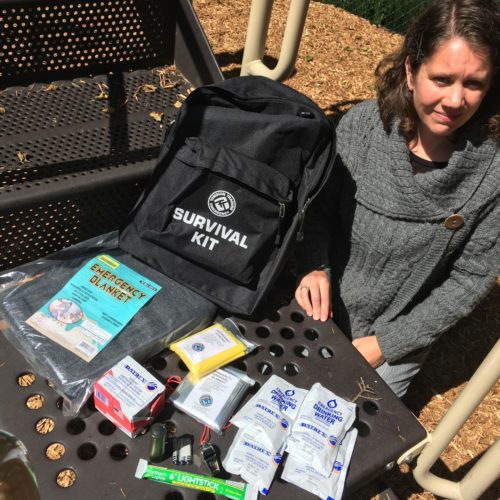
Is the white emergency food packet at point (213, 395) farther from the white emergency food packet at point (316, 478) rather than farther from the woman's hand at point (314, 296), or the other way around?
the woman's hand at point (314, 296)

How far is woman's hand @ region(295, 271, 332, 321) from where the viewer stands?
1.53 meters

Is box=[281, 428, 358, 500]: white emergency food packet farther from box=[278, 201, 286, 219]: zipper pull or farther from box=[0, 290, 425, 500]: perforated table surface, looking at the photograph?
box=[278, 201, 286, 219]: zipper pull

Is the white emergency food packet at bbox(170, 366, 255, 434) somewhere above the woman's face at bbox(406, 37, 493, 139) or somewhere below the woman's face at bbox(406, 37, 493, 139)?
below

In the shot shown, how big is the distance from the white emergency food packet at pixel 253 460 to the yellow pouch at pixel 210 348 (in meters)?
0.18

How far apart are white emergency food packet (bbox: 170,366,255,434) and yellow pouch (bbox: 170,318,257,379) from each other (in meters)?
0.02

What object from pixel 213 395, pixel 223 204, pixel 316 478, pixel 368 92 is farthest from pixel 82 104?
pixel 368 92

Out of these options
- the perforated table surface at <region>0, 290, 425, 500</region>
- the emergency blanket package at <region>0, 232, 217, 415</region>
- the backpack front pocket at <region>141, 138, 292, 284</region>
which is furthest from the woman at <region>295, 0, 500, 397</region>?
the emergency blanket package at <region>0, 232, 217, 415</region>

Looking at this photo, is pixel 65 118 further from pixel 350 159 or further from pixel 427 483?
pixel 427 483

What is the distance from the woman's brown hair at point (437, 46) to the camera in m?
1.43

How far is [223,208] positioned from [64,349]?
52 centimetres

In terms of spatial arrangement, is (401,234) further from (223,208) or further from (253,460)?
(253,460)

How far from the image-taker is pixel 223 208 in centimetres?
141

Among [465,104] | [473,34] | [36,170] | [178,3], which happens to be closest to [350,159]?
[465,104]

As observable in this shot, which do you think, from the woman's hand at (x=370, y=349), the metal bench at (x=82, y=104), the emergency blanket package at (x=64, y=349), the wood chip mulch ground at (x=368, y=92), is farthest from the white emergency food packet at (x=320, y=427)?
the metal bench at (x=82, y=104)
